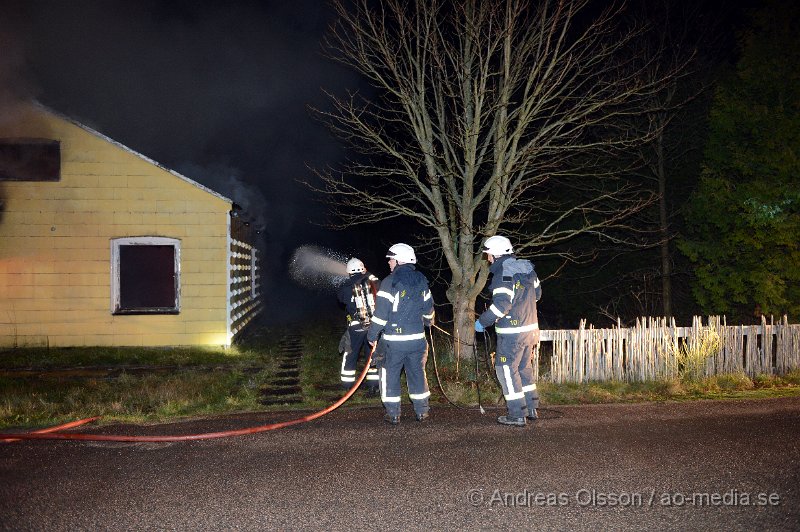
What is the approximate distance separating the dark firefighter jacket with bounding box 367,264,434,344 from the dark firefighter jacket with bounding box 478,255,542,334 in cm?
75

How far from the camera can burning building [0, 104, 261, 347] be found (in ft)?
39.1

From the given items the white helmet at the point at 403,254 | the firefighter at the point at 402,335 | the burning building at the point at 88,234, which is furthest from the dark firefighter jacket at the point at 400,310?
the burning building at the point at 88,234

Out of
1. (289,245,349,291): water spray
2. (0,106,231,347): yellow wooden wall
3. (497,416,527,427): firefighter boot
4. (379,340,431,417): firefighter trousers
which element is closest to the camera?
(497,416,527,427): firefighter boot

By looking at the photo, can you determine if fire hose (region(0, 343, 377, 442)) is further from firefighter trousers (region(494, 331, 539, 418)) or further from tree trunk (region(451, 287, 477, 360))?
tree trunk (region(451, 287, 477, 360))

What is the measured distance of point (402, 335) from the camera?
262 inches

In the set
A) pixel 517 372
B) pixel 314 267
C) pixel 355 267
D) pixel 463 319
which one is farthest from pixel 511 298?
pixel 314 267

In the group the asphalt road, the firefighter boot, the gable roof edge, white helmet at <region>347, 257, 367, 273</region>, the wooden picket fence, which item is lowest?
the asphalt road

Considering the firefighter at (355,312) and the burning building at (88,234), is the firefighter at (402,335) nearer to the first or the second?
the firefighter at (355,312)

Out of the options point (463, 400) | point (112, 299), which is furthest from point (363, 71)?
point (112, 299)

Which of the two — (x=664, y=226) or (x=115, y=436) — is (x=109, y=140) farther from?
(x=664, y=226)

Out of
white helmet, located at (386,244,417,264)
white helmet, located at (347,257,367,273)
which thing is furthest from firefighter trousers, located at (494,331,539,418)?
white helmet, located at (347,257,367,273)

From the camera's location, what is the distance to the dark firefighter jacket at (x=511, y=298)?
647 centimetres

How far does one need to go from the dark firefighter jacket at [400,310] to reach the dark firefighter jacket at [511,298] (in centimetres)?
75

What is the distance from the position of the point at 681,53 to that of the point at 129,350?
1563 centimetres
